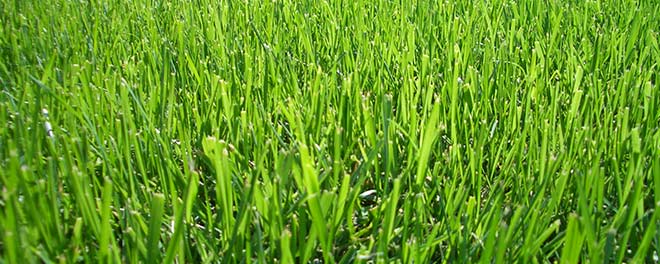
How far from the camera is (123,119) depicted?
3.80 feet

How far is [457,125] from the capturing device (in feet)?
4.47

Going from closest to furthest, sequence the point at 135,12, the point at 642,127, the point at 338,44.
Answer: the point at 642,127
the point at 338,44
the point at 135,12

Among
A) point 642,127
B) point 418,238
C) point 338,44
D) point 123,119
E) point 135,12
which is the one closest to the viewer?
point 418,238

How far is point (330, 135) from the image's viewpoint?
1301 mm

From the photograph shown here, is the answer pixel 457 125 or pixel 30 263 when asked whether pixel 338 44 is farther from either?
pixel 30 263

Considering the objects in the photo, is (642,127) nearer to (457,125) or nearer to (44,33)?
(457,125)

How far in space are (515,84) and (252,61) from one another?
0.65m

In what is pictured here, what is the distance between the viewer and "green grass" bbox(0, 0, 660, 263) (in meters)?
0.91

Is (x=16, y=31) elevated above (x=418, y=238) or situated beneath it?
elevated above

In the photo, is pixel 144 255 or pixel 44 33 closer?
pixel 144 255

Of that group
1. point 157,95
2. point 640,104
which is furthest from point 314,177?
point 640,104

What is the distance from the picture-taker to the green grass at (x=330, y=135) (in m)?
0.91

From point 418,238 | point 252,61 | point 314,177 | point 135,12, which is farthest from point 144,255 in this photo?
point 135,12

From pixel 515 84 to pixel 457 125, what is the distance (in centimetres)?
22
